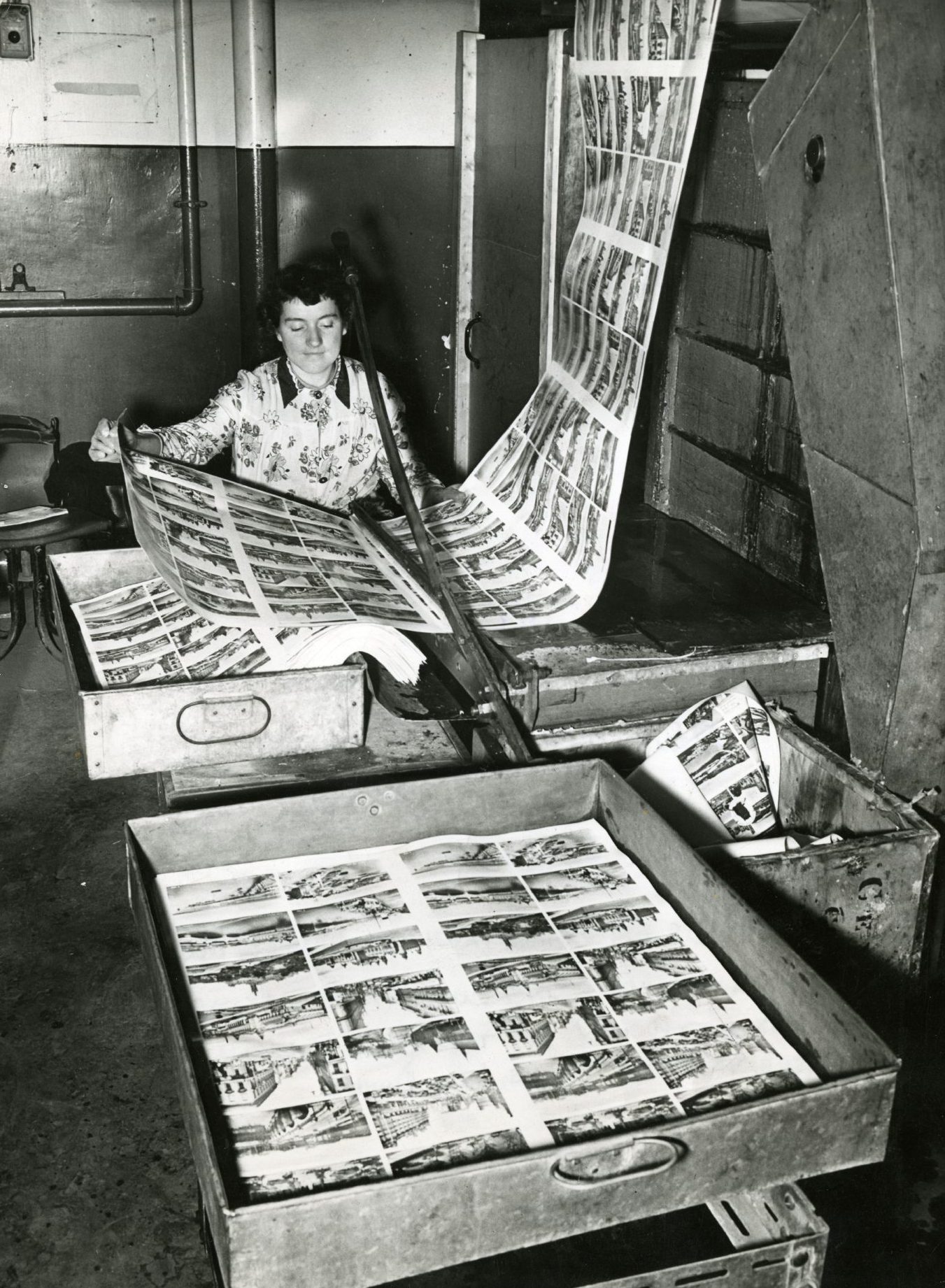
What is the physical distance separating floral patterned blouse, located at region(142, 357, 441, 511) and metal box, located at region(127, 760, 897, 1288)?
5.44 ft

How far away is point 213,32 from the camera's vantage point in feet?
13.6

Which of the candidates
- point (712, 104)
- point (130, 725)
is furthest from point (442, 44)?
point (130, 725)

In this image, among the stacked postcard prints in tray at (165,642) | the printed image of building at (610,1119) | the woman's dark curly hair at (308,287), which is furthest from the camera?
the woman's dark curly hair at (308,287)

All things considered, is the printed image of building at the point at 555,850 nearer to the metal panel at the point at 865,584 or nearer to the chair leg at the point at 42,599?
the metal panel at the point at 865,584

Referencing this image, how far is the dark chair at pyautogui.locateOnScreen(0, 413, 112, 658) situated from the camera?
371 centimetres

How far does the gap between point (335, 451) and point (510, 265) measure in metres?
1.29

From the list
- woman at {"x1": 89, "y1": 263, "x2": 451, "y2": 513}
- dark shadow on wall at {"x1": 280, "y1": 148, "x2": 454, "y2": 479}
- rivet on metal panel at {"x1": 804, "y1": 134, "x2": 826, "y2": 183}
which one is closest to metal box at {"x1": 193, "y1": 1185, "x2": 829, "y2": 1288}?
rivet on metal panel at {"x1": 804, "y1": 134, "x2": 826, "y2": 183}

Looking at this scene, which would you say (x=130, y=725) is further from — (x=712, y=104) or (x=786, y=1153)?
(x=712, y=104)

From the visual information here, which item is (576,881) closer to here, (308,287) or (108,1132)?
(108,1132)

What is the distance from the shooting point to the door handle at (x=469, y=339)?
4434mm

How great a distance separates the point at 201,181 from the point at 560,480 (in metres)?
2.46

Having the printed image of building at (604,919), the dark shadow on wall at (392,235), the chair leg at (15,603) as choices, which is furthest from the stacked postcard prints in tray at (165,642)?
the dark shadow on wall at (392,235)

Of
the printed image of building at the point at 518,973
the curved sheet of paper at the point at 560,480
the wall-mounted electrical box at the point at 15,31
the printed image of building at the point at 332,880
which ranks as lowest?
the printed image of building at the point at 518,973

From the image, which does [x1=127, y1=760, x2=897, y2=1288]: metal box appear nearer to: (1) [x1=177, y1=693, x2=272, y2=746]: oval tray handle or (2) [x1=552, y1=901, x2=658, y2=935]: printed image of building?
(2) [x1=552, y1=901, x2=658, y2=935]: printed image of building
